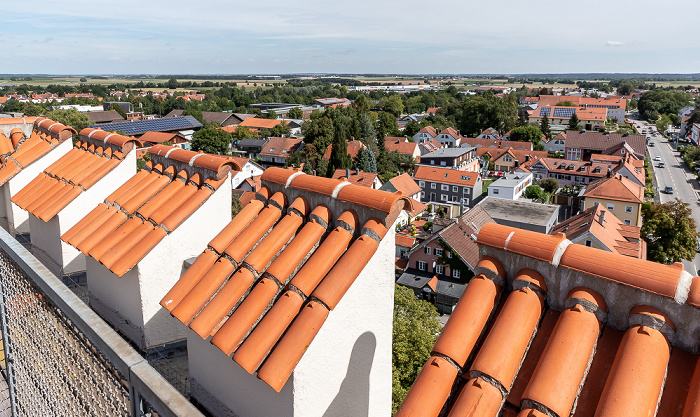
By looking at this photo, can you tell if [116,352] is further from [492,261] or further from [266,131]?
[266,131]

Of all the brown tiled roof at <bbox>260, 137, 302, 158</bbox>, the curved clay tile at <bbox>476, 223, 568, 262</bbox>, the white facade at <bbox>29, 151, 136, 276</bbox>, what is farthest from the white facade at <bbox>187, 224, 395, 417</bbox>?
the brown tiled roof at <bbox>260, 137, 302, 158</bbox>

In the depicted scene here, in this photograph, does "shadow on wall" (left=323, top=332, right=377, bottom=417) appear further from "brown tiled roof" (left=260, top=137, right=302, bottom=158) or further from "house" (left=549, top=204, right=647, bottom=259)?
"brown tiled roof" (left=260, top=137, right=302, bottom=158)

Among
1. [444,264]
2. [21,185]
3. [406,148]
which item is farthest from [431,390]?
[406,148]

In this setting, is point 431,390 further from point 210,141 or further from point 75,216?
point 210,141

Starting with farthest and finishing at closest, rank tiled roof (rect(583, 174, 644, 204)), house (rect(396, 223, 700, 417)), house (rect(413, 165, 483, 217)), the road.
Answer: the road, house (rect(413, 165, 483, 217)), tiled roof (rect(583, 174, 644, 204)), house (rect(396, 223, 700, 417))

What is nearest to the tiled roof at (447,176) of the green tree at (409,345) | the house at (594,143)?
the house at (594,143)

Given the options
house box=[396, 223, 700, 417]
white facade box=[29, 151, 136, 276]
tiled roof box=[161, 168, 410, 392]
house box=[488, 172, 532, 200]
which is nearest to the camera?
house box=[396, 223, 700, 417]

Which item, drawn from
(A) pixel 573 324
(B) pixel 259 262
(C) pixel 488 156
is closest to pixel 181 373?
(B) pixel 259 262
